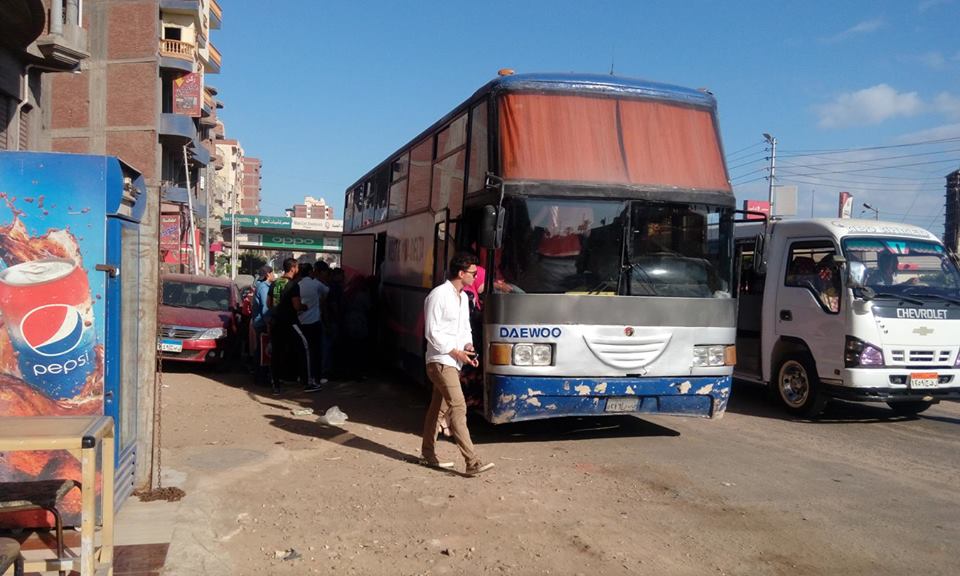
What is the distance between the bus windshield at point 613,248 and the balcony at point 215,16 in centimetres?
6343

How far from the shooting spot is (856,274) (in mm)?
9781

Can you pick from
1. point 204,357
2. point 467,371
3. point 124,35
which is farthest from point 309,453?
point 124,35

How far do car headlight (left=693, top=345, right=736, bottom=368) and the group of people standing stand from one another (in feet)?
18.4

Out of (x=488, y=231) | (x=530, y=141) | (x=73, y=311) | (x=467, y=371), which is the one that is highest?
(x=530, y=141)

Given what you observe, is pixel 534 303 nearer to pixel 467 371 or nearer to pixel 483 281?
pixel 483 281

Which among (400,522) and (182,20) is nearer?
(400,522)

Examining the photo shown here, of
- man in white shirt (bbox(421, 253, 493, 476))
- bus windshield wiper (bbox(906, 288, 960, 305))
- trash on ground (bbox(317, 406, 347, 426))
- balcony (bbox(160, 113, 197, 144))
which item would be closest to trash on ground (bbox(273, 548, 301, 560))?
man in white shirt (bbox(421, 253, 493, 476))

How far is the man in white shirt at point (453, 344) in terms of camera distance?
22.7 feet

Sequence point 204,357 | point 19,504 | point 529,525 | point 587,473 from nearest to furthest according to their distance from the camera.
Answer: point 19,504 → point 529,525 → point 587,473 → point 204,357

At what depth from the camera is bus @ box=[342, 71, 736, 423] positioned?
766cm

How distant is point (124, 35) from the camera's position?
36.9 m

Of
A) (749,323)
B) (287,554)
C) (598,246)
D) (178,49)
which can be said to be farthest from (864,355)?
(178,49)

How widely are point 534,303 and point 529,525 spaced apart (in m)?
2.45

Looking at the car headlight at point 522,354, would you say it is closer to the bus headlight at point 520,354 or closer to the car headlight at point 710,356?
the bus headlight at point 520,354
